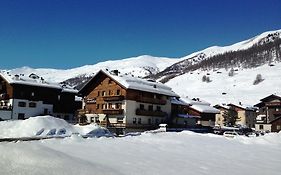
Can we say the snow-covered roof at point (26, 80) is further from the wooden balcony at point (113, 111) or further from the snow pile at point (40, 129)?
the snow pile at point (40, 129)

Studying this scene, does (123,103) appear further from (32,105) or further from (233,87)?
(233,87)

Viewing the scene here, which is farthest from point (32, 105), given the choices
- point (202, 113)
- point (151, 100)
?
point (202, 113)

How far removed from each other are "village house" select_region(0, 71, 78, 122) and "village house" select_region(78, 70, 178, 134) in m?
5.61

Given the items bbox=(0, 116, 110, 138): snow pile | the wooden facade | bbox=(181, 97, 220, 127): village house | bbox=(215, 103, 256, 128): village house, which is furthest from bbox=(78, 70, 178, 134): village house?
bbox=(215, 103, 256, 128): village house

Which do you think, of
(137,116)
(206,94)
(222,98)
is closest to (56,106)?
(137,116)

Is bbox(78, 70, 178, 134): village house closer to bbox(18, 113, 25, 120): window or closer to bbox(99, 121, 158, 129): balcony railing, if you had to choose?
bbox(99, 121, 158, 129): balcony railing

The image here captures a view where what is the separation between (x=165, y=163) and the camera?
45.6ft

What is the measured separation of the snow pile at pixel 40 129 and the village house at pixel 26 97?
22.5 meters

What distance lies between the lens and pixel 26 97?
190ft

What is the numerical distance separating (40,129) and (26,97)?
2914 cm

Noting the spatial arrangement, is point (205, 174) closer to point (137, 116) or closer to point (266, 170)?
point (266, 170)

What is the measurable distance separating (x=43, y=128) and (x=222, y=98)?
109 m

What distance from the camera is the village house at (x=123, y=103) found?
53.2 metres

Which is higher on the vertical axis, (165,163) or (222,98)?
(222,98)
